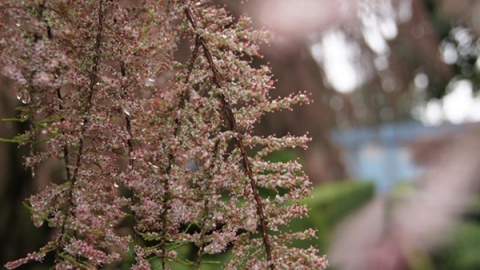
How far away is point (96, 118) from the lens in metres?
0.93

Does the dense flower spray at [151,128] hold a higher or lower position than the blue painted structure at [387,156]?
lower

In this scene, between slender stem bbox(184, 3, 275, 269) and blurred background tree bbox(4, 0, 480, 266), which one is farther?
blurred background tree bbox(4, 0, 480, 266)

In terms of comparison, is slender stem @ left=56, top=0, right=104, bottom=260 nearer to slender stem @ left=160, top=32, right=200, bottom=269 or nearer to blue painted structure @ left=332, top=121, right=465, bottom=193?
slender stem @ left=160, top=32, right=200, bottom=269

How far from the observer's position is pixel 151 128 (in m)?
0.92

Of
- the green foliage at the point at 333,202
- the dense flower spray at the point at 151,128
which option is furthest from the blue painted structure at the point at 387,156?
the dense flower spray at the point at 151,128

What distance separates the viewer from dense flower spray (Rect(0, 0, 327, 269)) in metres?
0.89

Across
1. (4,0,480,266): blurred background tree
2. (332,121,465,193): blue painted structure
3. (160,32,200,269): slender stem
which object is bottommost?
(160,32,200,269): slender stem

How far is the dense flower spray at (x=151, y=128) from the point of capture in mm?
892

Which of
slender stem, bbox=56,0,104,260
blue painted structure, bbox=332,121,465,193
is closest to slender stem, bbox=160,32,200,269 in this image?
slender stem, bbox=56,0,104,260

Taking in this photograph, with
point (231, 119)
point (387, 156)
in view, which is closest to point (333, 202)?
point (231, 119)

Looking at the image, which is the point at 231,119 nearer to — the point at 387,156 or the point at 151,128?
the point at 151,128

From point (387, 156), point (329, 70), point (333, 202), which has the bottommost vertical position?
point (329, 70)

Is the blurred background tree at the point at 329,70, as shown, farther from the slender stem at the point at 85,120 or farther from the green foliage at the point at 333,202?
the slender stem at the point at 85,120

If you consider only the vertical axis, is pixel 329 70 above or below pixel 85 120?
above
